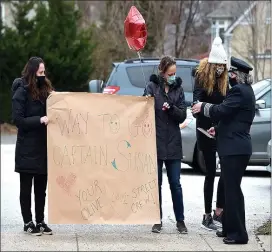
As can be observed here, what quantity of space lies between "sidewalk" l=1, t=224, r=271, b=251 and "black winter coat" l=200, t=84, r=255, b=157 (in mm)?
870

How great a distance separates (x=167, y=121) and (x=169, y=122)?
2 centimetres

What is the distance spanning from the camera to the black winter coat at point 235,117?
7395 mm

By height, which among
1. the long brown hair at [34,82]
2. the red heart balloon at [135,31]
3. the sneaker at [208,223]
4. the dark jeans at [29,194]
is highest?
the red heart balloon at [135,31]

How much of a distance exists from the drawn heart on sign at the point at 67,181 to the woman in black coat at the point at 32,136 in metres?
0.22

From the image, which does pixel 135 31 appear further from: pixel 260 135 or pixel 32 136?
pixel 260 135

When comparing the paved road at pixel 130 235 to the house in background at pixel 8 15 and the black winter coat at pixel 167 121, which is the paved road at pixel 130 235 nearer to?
the black winter coat at pixel 167 121

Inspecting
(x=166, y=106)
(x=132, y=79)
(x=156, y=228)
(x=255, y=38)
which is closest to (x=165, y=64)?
(x=166, y=106)

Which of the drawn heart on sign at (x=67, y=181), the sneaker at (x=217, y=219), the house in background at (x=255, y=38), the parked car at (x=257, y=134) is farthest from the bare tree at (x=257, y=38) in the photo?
the drawn heart on sign at (x=67, y=181)

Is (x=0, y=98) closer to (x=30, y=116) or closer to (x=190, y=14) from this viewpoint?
(x=190, y=14)

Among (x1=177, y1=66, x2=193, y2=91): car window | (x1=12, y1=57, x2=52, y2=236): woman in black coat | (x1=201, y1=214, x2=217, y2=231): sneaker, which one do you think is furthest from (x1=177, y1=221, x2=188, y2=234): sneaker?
(x1=177, y1=66, x2=193, y2=91): car window

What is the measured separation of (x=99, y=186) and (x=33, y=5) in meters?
21.3

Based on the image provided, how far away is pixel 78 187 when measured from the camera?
7625mm

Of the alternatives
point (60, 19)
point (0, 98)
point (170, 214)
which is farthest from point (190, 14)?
point (170, 214)

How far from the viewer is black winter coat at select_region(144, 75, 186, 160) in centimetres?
796
